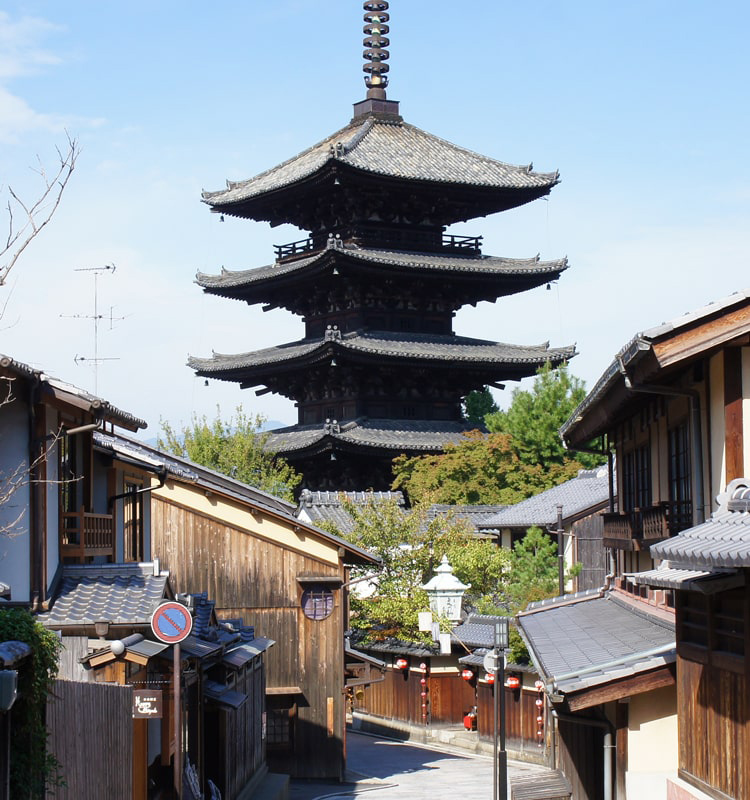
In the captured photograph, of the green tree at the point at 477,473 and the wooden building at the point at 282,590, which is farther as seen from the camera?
the green tree at the point at 477,473

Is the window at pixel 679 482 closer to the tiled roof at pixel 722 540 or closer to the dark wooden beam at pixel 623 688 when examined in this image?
the dark wooden beam at pixel 623 688

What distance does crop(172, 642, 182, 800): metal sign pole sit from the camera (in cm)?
1427

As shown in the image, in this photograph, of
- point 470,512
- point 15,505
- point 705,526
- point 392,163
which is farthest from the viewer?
point 392,163

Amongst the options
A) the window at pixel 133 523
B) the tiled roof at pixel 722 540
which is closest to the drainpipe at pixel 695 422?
the tiled roof at pixel 722 540

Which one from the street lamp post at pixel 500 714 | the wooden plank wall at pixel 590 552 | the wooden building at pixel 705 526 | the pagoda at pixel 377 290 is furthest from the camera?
the pagoda at pixel 377 290

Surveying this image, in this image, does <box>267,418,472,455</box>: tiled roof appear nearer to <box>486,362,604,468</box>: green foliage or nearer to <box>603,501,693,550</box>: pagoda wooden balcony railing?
<box>486,362,604,468</box>: green foliage

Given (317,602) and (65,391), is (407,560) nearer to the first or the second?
(317,602)

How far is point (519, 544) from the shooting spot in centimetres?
3531

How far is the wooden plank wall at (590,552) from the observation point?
34.6 m

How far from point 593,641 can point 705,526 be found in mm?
6126

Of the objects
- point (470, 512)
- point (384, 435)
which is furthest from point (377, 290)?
point (470, 512)

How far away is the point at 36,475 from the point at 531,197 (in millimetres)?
36407

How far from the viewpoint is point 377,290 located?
47.0m

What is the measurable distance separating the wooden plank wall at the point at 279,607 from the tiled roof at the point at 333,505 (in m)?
10.9
